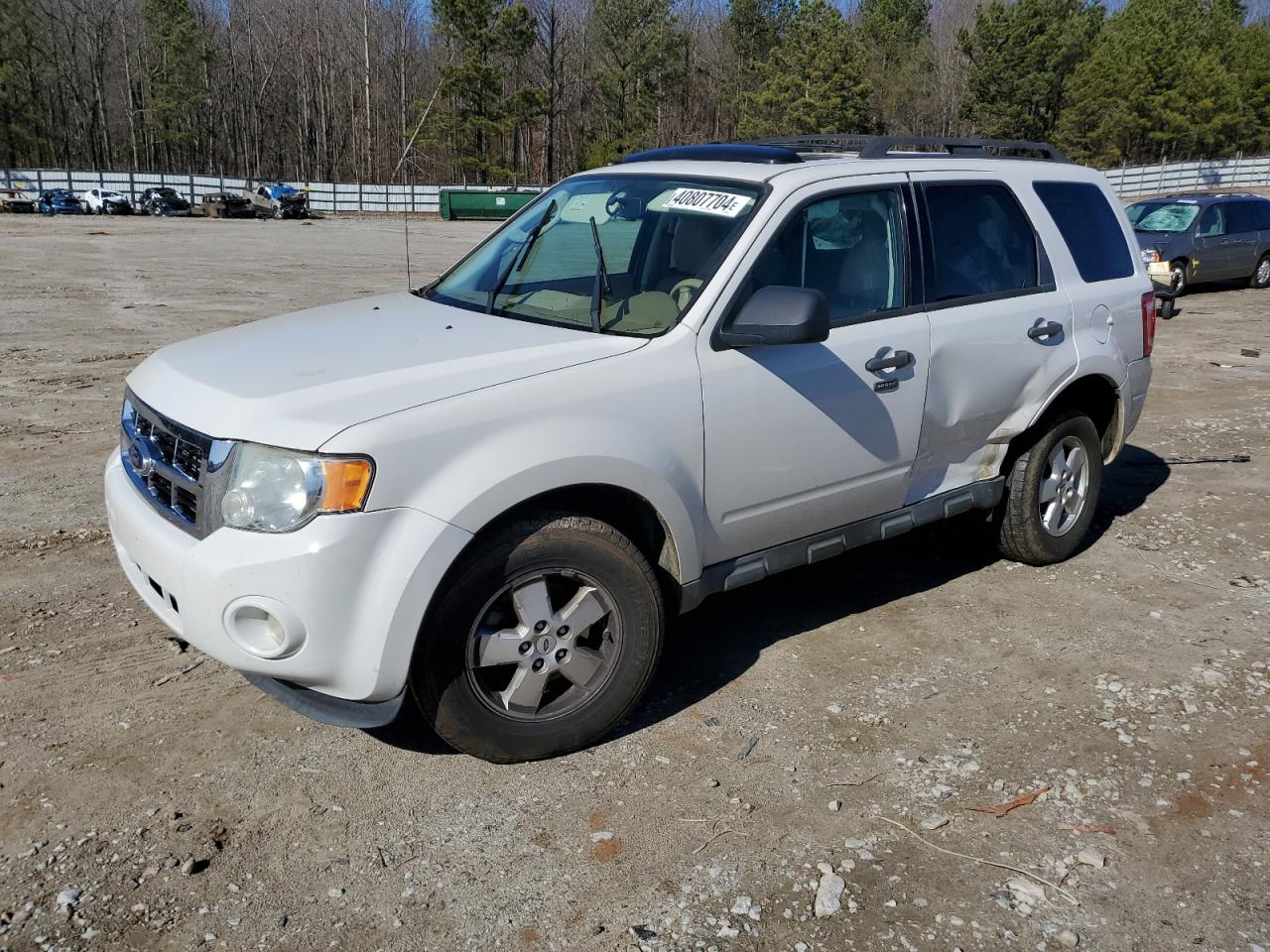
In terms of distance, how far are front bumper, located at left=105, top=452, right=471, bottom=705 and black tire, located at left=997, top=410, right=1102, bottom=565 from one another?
3.09 m

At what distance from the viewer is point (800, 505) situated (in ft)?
13.5

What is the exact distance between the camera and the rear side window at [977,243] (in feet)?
15.0

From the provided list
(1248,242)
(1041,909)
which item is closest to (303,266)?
(1248,242)

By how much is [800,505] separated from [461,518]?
1.50 m

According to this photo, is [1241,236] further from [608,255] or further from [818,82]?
[818,82]

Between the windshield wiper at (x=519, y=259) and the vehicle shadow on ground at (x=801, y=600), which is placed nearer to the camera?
the vehicle shadow on ground at (x=801, y=600)

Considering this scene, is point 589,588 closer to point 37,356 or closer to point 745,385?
point 745,385

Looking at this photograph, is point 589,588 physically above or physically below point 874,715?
above

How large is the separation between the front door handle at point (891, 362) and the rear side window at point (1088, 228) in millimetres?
1451

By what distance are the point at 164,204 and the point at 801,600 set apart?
53767 mm

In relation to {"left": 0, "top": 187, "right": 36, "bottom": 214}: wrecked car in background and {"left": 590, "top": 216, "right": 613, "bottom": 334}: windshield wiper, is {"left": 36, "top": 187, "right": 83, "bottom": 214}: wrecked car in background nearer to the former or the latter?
{"left": 0, "top": 187, "right": 36, "bottom": 214}: wrecked car in background

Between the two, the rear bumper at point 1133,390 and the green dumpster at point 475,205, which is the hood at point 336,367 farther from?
the green dumpster at point 475,205

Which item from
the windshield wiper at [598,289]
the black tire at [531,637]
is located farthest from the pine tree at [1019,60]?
the black tire at [531,637]

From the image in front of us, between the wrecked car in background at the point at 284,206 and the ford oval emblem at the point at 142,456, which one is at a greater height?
the ford oval emblem at the point at 142,456
